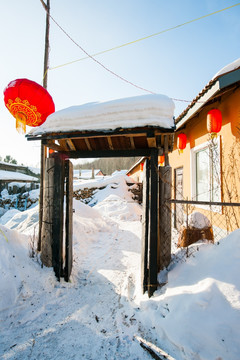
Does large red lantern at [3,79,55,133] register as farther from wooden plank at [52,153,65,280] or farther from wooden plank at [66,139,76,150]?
wooden plank at [52,153,65,280]

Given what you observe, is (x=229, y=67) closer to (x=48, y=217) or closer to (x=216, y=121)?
(x=216, y=121)

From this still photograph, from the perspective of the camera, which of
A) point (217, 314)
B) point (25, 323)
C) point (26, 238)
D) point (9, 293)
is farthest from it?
point (26, 238)

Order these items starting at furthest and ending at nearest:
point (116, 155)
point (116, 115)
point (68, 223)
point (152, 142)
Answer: point (68, 223) < point (116, 155) < point (152, 142) < point (116, 115)

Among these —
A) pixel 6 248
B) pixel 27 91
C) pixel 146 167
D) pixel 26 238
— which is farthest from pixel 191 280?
pixel 27 91

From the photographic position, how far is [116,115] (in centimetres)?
280

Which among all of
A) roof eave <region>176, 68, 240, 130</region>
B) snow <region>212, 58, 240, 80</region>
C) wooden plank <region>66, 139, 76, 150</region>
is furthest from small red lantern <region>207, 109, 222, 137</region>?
wooden plank <region>66, 139, 76, 150</region>

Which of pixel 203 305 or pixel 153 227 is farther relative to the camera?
pixel 153 227

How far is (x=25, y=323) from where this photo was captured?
8.16ft

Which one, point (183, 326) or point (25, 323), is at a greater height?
point (183, 326)

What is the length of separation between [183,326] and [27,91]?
4.03m

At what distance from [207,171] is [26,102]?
5.11 m

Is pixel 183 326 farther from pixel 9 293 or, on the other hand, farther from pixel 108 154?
pixel 108 154

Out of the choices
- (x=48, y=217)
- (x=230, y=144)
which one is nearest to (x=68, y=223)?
(x=48, y=217)

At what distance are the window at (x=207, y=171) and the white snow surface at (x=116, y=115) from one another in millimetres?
2820
